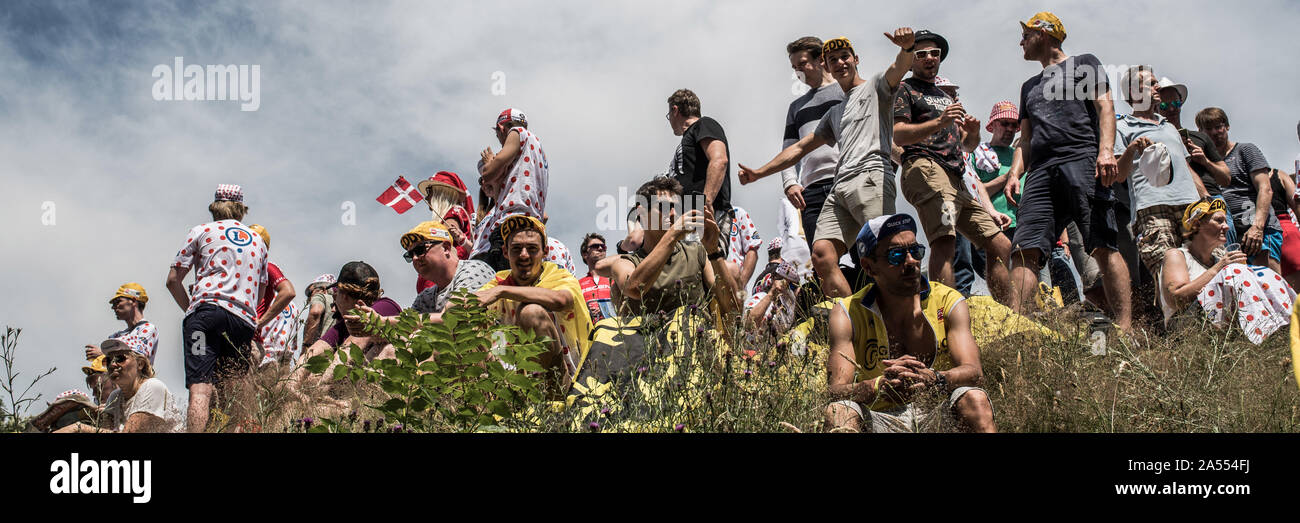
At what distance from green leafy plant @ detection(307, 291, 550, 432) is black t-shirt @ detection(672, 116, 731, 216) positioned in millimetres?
3597

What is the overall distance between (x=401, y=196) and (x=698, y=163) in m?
4.51

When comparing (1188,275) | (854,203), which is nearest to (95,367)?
(854,203)

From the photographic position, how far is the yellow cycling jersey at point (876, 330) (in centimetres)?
440

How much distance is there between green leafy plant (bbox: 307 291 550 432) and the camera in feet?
11.0

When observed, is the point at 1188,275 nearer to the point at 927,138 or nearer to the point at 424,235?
the point at 927,138

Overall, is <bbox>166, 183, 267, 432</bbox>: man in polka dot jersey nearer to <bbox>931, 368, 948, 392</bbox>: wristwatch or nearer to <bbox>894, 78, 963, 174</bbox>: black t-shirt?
<bbox>931, 368, 948, 392</bbox>: wristwatch

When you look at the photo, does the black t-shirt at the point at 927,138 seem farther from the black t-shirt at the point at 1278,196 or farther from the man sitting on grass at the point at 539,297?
the black t-shirt at the point at 1278,196

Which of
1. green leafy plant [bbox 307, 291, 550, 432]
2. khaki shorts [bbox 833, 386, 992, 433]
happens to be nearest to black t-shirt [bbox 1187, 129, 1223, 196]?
khaki shorts [bbox 833, 386, 992, 433]

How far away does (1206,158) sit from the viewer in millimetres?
7742
